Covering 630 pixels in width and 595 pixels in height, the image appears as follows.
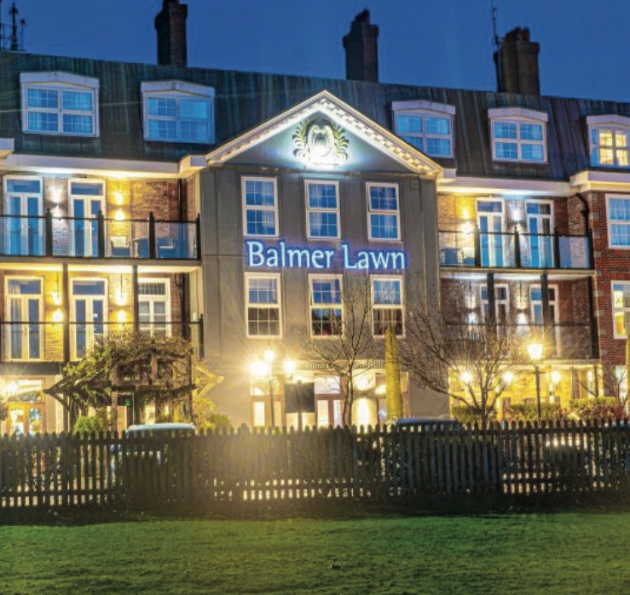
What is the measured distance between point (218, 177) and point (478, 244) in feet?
29.0

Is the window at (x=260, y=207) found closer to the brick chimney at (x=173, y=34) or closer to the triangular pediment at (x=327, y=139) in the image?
the triangular pediment at (x=327, y=139)

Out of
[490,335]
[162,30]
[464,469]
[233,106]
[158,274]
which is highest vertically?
[162,30]

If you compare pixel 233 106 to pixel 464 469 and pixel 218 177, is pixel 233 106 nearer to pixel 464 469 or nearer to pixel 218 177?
pixel 218 177

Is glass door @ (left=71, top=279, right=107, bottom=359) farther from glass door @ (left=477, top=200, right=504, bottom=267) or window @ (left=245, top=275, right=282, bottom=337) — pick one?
glass door @ (left=477, top=200, right=504, bottom=267)

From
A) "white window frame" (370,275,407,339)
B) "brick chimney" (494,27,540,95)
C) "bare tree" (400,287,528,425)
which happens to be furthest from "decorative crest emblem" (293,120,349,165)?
"brick chimney" (494,27,540,95)

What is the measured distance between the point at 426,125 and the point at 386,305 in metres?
6.96

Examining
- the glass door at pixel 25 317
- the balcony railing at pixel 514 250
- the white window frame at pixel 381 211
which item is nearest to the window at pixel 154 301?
the glass door at pixel 25 317

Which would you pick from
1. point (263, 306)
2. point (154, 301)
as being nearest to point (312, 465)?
point (263, 306)

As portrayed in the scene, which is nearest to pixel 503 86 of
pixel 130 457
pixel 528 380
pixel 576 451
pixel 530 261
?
pixel 530 261

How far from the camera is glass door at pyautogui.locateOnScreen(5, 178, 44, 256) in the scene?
3472cm

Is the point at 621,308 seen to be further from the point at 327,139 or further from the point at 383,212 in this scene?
the point at 327,139

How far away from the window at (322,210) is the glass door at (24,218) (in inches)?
312

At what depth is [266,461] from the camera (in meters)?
21.7

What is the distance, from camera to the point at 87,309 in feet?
121
